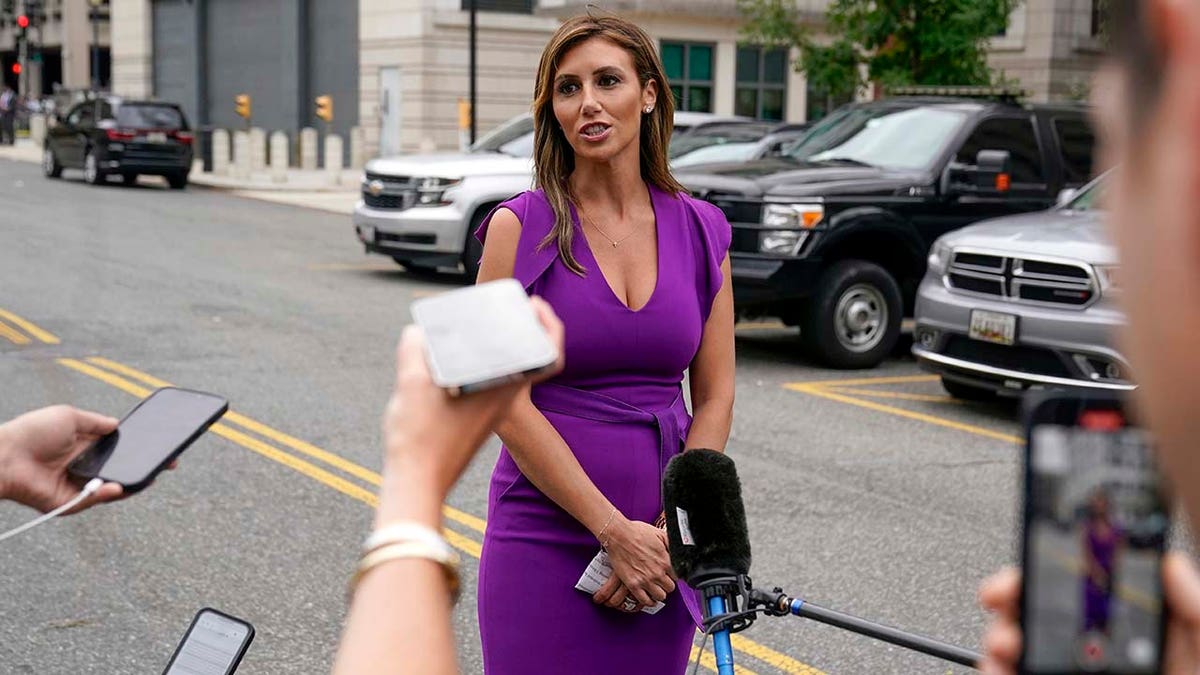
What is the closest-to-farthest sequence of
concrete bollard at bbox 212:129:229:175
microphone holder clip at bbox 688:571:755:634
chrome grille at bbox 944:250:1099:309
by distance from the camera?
1. microphone holder clip at bbox 688:571:755:634
2. chrome grille at bbox 944:250:1099:309
3. concrete bollard at bbox 212:129:229:175

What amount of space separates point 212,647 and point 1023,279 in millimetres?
7392

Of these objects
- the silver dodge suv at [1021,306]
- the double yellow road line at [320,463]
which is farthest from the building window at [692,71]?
the double yellow road line at [320,463]

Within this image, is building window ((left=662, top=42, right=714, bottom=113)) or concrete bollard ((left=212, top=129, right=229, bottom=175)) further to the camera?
building window ((left=662, top=42, right=714, bottom=113))

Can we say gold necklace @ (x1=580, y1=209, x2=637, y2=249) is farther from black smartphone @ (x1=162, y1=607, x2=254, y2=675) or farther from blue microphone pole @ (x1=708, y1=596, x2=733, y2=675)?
black smartphone @ (x1=162, y1=607, x2=254, y2=675)

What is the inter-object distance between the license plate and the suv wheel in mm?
23617

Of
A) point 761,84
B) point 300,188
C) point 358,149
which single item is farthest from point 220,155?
point 761,84

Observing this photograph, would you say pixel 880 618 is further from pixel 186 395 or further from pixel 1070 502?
pixel 1070 502

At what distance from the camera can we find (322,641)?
5.35 m

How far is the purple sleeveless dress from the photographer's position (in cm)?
293

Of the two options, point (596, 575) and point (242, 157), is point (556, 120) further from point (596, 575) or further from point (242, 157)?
point (242, 157)

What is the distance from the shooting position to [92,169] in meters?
29.6

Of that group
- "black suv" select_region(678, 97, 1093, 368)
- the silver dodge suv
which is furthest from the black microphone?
"black suv" select_region(678, 97, 1093, 368)

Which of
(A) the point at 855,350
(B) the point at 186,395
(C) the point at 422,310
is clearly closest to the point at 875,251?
(A) the point at 855,350

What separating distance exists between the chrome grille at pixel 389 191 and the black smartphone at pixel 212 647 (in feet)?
43.2
